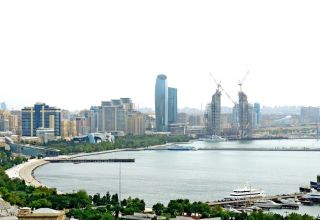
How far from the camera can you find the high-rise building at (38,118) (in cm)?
3186

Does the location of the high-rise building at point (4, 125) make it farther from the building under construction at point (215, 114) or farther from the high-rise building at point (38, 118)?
the building under construction at point (215, 114)

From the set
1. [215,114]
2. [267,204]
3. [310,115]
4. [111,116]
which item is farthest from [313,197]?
[310,115]

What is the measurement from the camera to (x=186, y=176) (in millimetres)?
17547

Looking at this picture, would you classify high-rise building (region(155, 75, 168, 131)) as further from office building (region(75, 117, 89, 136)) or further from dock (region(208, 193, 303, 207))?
dock (region(208, 193, 303, 207))

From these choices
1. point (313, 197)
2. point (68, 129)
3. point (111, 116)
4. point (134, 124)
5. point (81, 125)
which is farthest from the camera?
point (134, 124)

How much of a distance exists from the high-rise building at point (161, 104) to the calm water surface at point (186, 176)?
20.7 metres

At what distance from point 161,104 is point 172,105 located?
5.20ft

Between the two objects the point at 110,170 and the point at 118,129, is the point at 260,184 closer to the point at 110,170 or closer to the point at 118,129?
the point at 110,170

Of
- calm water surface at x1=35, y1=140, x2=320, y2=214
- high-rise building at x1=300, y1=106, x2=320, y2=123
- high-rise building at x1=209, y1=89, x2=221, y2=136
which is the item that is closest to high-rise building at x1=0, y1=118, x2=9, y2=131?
high-rise building at x1=209, y1=89, x2=221, y2=136

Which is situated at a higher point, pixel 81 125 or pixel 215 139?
pixel 81 125

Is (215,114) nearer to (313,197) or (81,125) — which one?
(81,125)

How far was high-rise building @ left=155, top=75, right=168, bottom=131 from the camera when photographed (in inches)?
1797

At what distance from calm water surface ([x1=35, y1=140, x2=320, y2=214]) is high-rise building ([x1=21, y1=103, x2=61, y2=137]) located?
8011 millimetres

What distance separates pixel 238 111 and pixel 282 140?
A: 14.2 ft
